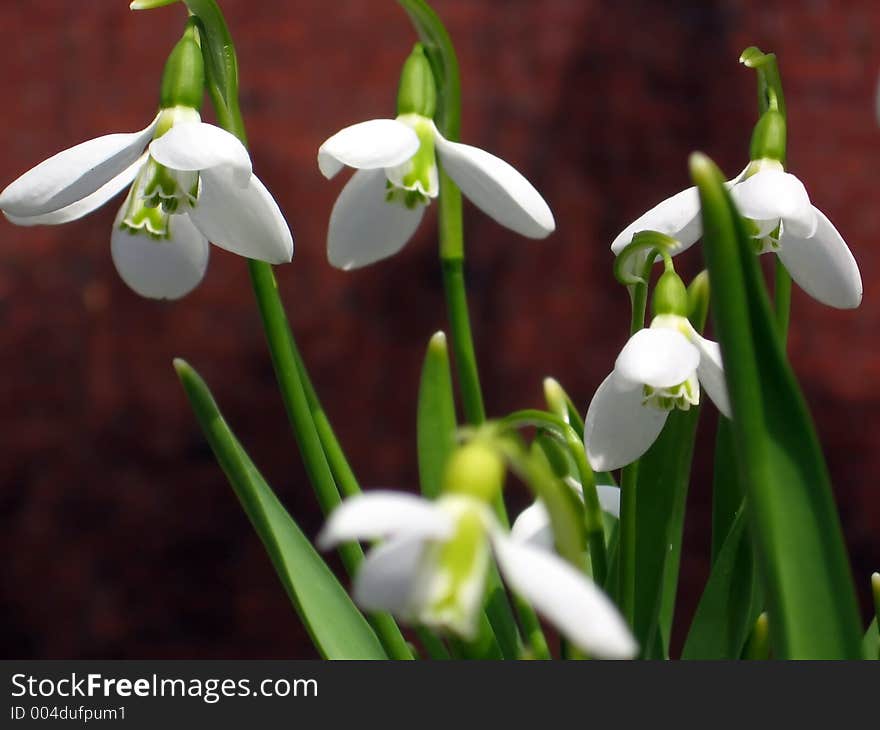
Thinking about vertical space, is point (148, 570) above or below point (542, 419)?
below

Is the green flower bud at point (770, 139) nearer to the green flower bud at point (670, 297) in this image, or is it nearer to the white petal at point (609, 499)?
the green flower bud at point (670, 297)

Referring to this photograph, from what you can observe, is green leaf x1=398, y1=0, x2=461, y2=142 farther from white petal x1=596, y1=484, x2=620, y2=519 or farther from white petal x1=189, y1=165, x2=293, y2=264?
white petal x1=596, y1=484, x2=620, y2=519

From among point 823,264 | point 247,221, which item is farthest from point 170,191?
point 823,264

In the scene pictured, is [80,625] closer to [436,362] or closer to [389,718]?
[436,362]

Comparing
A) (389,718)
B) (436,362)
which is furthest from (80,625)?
(389,718)

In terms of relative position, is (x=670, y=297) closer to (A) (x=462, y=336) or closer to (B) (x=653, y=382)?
(B) (x=653, y=382)
